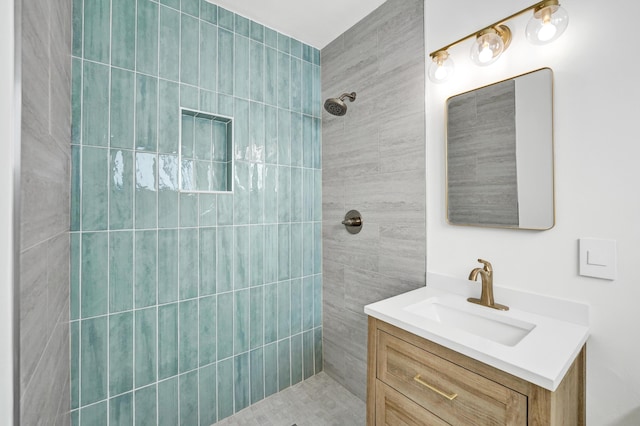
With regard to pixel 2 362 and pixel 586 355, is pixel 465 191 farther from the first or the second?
pixel 2 362

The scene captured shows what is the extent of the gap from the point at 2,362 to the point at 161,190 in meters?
1.07

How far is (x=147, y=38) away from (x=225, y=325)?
1634mm

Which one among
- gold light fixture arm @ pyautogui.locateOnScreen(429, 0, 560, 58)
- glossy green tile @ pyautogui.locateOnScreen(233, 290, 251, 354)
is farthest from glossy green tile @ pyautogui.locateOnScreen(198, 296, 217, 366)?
gold light fixture arm @ pyautogui.locateOnScreen(429, 0, 560, 58)

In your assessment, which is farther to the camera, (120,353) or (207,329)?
(207,329)

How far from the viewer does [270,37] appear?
1.89 meters

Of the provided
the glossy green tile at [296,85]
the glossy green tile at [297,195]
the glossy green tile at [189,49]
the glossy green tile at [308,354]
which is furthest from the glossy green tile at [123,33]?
the glossy green tile at [308,354]

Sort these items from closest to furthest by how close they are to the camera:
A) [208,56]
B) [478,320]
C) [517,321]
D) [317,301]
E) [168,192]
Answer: [517,321]
[478,320]
[168,192]
[208,56]
[317,301]

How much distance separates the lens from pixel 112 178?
1.36 m

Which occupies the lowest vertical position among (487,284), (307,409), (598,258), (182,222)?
(307,409)

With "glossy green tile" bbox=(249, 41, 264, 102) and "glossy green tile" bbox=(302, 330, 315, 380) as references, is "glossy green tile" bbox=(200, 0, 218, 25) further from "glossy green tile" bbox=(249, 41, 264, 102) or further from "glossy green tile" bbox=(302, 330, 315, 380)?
"glossy green tile" bbox=(302, 330, 315, 380)

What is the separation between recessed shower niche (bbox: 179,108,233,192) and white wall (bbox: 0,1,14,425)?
1.00 m

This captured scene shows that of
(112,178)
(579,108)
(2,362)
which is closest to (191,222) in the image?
(112,178)

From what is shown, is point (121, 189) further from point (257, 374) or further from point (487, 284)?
point (487, 284)

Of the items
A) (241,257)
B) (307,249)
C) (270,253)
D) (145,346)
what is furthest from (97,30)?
(307,249)
